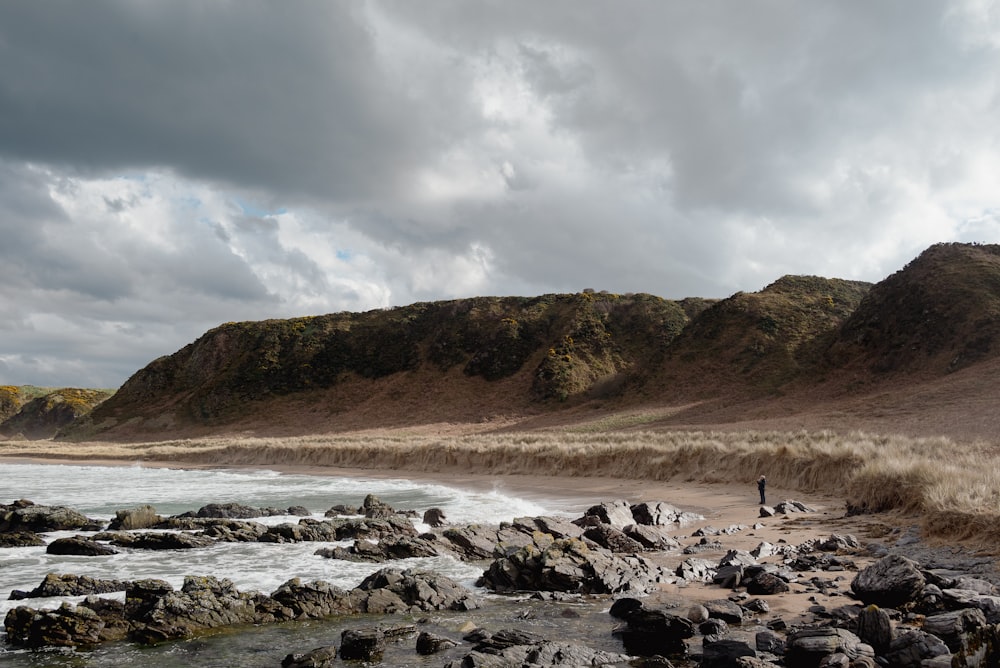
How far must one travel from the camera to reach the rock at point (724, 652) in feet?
23.3

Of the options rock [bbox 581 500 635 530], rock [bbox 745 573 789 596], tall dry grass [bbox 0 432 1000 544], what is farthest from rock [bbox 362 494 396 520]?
tall dry grass [bbox 0 432 1000 544]

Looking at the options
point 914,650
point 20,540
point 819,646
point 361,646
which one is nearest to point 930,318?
point 914,650

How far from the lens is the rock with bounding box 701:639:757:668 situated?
7.10 metres

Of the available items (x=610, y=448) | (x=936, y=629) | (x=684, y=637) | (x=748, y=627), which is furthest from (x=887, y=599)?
(x=610, y=448)

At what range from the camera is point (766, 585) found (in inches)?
389

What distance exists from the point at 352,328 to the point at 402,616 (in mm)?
87377

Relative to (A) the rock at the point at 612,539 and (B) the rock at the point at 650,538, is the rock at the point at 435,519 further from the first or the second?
(B) the rock at the point at 650,538

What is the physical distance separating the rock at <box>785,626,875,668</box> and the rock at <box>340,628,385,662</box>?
15.1 feet

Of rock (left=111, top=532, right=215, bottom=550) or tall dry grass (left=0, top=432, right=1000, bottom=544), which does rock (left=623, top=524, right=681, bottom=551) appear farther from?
rock (left=111, top=532, right=215, bottom=550)

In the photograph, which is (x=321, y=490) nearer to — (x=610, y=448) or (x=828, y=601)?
(x=610, y=448)

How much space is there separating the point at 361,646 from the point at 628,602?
364cm

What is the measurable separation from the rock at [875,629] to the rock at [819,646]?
145 mm

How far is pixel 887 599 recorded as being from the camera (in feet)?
28.4

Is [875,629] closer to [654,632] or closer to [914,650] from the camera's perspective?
[914,650]
